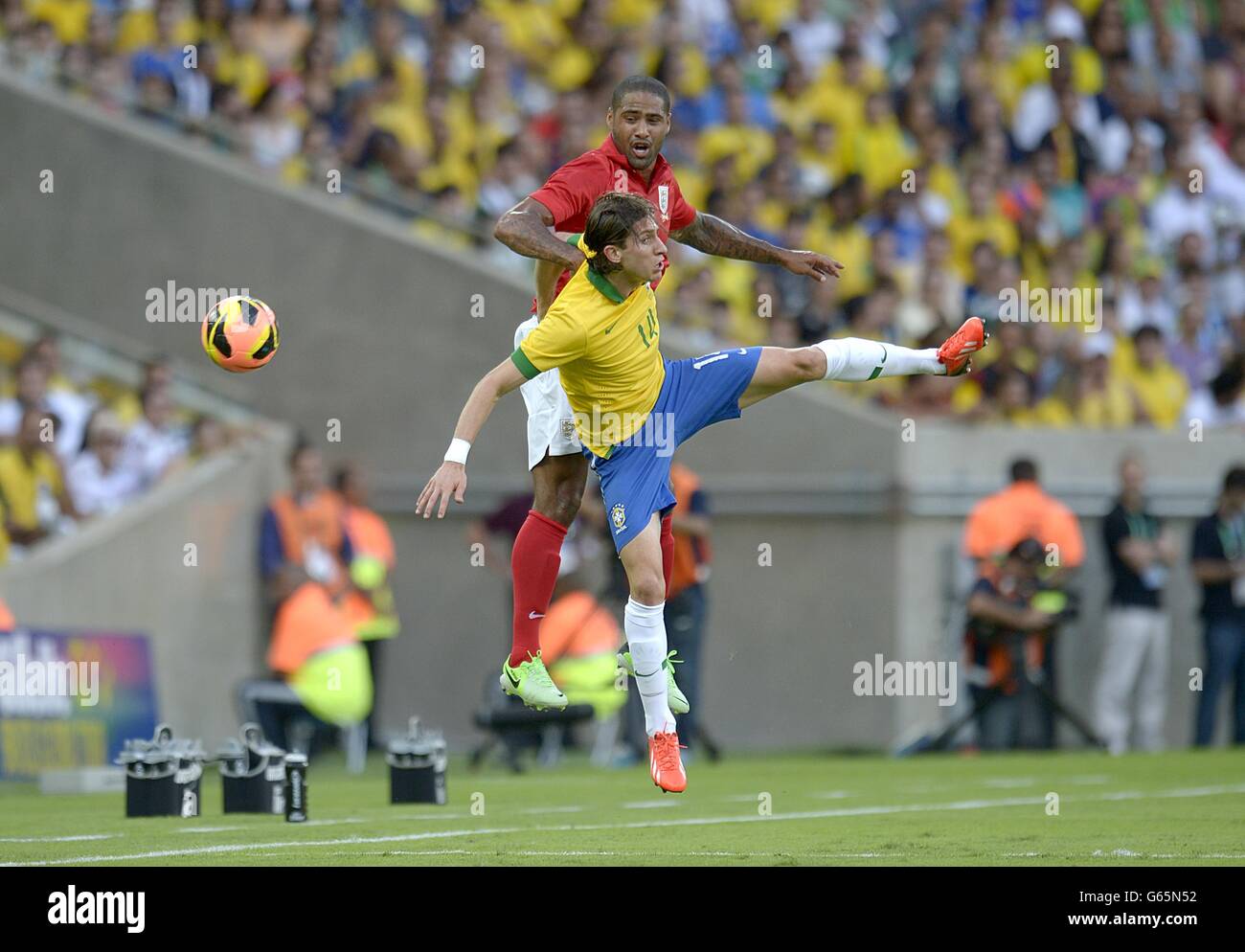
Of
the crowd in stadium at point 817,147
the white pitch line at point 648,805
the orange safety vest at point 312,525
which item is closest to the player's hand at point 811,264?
the white pitch line at point 648,805

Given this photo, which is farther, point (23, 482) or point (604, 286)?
point (23, 482)

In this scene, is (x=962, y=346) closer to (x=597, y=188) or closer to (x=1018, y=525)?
(x=597, y=188)

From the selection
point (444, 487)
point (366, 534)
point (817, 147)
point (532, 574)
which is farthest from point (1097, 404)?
point (444, 487)

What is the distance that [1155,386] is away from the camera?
18453 millimetres

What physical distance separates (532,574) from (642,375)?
116 centimetres

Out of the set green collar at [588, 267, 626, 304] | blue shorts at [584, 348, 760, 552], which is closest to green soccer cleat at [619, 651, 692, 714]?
blue shorts at [584, 348, 760, 552]

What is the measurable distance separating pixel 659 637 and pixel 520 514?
7.05 m

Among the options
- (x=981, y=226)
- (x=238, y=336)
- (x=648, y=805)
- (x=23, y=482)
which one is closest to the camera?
(x=238, y=336)

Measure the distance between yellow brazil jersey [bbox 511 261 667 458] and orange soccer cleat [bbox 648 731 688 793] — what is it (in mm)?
1272

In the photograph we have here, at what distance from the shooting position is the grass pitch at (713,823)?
28.3 ft

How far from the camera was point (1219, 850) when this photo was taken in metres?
8.82

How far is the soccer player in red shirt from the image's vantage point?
9789 mm

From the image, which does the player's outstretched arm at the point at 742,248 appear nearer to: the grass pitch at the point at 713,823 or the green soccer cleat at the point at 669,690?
the green soccer cleat at the point at 669,690
